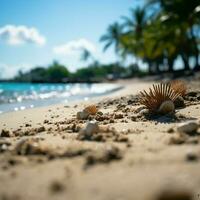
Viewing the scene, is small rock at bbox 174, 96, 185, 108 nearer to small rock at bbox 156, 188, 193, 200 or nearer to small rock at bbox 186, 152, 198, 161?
small rock at bbox 186, 152, 198, 161

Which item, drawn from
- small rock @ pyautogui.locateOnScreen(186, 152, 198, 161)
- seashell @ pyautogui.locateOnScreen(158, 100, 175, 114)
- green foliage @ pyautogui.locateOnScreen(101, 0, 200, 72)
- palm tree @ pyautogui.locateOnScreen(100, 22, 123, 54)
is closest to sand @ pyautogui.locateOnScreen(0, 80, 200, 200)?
small rock @ pyautogui.locateOnScreen(186, 152, 198, 161)

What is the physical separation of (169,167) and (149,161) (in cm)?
25

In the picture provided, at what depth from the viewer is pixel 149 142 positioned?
4137 millimetres

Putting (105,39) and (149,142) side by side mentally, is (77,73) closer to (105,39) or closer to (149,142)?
(105,39)

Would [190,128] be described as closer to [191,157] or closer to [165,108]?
[191,157]

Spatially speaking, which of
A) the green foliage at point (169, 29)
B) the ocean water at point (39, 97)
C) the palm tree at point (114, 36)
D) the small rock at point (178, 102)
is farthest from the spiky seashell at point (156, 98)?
the palm tree at point (114, 36)

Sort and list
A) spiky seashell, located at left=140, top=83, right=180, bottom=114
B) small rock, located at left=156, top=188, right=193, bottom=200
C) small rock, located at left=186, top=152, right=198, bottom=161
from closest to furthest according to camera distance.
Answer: small rock, located at left=156, top=188, right=193, bottom=200
small rock, located at left=186, top=152, right=198, bottom=161
spiky seashell, located at left=140, top=83, right=180, bottom=114

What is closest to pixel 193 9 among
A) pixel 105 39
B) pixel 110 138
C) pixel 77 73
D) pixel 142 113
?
pixel 142 113

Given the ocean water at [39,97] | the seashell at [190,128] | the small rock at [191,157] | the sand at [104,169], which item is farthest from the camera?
the ocean water at [39,97]

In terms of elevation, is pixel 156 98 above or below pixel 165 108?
above

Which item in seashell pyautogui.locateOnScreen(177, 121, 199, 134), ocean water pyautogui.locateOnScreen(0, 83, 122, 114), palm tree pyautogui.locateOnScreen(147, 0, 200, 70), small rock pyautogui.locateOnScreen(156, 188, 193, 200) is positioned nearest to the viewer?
small rock pyautogui.locateOnScreen(156, 188, 193, 200)

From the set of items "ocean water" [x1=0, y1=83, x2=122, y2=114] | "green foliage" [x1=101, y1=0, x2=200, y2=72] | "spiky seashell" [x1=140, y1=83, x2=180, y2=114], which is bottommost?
"ocean water" [x1=0, y1=83, x2=122, y2=114]

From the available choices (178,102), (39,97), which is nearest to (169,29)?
(39,97)

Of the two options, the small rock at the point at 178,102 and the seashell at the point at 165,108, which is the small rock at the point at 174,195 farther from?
the small rock at the point at 178,102
